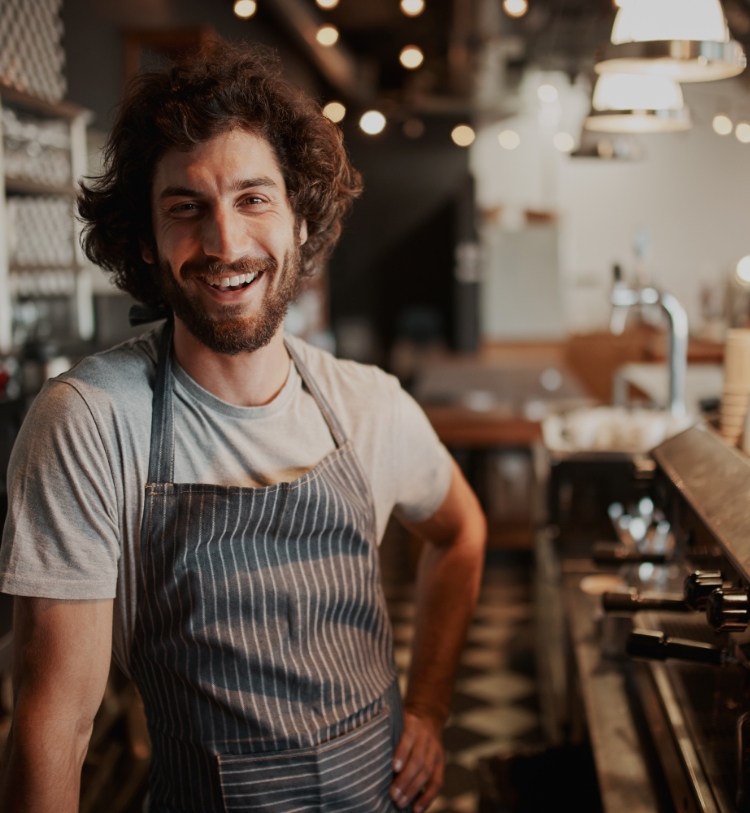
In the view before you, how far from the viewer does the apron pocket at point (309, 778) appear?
135cm

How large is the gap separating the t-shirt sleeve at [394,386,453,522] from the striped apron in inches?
→ 9.7

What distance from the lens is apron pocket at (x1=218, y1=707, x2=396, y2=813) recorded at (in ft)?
4.44

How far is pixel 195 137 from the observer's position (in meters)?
1.41

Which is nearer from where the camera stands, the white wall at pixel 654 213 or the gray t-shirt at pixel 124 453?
the gray t-shirt at pixel 124 453

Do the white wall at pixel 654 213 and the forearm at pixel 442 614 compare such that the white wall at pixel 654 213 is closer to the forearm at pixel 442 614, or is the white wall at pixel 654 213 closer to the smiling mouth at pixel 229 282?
the forearm at pixel 442 614

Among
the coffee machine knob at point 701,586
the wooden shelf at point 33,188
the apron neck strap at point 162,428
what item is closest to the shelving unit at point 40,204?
the wooden shelf at point 33,188

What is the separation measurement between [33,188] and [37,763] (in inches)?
99.3

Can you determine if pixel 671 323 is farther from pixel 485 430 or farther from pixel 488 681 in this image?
pixel 485 430

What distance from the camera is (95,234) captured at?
1.66 metres

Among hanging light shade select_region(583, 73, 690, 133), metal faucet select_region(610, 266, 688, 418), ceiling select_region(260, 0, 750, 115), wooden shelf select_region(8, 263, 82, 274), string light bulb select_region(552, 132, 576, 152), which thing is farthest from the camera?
string light bulb select_region(552, 132, 576, 152)

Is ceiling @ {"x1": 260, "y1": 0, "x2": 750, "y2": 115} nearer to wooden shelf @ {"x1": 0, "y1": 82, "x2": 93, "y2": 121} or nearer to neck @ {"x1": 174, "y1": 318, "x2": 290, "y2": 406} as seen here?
wooden shelf @ {"x1": 0, "y1": 82, "x2": 93, "y2": 121}

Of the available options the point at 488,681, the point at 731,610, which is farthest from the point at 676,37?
the point at 488,681

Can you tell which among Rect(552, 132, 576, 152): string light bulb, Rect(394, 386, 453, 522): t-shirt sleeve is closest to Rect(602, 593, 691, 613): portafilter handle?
Rect(394, 386, 453, 522): t-shirt sleeve

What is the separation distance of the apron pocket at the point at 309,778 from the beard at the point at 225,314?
62 cm
